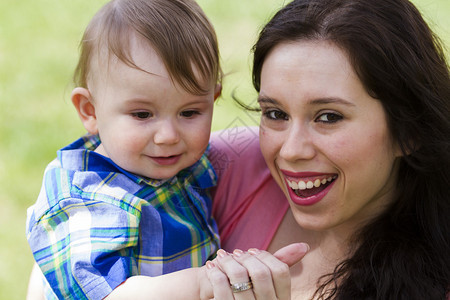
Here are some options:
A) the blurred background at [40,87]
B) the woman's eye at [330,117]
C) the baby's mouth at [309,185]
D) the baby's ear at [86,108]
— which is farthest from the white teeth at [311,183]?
the blurred background at [40,87]

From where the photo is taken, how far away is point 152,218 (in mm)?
2260

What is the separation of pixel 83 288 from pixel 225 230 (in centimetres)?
70

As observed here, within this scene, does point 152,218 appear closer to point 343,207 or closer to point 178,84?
point 178,84

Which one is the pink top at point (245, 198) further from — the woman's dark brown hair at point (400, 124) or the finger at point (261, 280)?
the finger at point (261, 280)

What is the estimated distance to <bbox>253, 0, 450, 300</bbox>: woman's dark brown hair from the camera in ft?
6.96

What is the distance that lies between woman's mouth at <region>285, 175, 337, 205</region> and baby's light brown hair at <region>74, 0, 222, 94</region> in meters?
0.48

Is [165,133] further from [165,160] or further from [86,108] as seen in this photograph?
[86,108]

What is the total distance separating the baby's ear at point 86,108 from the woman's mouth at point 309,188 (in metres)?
0.76

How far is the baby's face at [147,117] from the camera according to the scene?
2188 millimetres

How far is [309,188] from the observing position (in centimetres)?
229

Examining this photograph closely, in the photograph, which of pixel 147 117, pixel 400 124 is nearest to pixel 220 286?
pixel 147 117

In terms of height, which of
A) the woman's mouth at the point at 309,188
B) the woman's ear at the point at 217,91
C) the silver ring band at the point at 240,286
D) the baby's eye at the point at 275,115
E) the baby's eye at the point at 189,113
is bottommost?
the silver ring band at the point at 240,286

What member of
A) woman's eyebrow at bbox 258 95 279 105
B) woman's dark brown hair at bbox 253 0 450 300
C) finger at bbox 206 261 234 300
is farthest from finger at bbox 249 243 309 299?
woman's eyebrow at bbox 258 95 279 105

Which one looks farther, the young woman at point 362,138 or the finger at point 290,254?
the young woman at point 362,138
